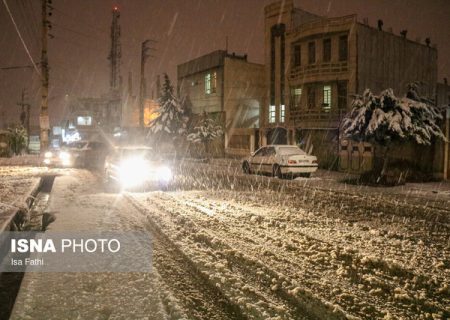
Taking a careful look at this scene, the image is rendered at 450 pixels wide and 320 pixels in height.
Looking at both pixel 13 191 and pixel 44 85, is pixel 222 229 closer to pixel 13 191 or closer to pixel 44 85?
pixel 13 191

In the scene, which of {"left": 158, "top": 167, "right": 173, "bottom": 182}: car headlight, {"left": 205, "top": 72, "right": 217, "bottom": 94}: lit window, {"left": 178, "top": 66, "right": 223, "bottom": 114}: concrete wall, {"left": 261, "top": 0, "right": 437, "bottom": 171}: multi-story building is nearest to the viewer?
{"left": 158, "top": 167, "right": 173, "bottom": 182}: car headlight

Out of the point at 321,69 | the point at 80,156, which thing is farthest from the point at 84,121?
the point at 321,69

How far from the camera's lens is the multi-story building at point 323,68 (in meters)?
29.0

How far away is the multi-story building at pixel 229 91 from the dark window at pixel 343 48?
10.2 metres

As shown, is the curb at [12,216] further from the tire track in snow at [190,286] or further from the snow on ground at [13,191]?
the tire track in snow at [190,286]

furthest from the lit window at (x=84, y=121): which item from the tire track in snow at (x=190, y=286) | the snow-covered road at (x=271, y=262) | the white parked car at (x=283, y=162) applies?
the tire track in snow at (x=190, y=286)

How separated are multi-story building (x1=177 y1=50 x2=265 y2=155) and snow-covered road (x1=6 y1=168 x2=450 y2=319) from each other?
27.3m

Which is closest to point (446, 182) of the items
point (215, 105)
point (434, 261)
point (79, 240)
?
point (434, 261)

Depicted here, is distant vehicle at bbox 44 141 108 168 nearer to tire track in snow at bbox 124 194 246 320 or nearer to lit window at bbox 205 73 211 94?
lit window at bbox 205 73 211 94

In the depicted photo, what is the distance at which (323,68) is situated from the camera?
30234 mm

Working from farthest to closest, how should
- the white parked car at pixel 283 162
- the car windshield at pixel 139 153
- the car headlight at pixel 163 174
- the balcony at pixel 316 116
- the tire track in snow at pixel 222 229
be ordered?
the balcony at pixel 316 116
the white parked car at pixel 283 162
the car windshield at pixel 139 153
the car headlight at pixel 163 174
the tire track in snow at pixel 222 229

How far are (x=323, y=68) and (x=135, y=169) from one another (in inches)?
772

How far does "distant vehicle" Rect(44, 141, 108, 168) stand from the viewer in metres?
27.6

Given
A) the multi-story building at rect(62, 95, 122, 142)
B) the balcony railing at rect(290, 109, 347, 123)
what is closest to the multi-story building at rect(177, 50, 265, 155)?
the balcony railing at rect(290, 109, 347, 123)
